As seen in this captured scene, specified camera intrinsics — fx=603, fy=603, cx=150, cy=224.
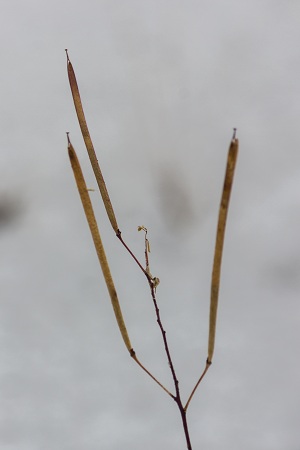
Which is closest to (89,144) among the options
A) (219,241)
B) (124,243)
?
(124,243)

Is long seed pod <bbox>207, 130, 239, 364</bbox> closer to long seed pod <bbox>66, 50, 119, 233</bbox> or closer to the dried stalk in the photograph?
the dried stalk

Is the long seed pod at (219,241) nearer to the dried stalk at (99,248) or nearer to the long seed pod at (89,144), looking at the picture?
the dried stalk at (99,248)

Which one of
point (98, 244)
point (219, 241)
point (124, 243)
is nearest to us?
point (219, 241)

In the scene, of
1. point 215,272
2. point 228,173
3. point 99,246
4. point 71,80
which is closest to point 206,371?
point 215,272

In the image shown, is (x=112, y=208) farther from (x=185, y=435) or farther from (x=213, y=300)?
(x=185, y=435)

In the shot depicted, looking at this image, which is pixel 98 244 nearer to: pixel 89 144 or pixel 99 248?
pixel 99 248

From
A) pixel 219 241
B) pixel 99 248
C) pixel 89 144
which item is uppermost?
pixel 89 144
